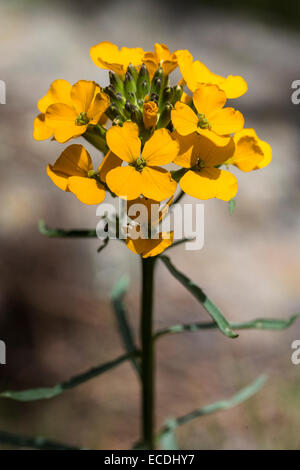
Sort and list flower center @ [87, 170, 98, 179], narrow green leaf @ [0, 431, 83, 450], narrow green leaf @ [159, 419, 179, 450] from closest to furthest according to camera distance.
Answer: flower center @ [87, 170, 98, 179] → narrow green leaf @ [0, 431, 83, 450] → narrow green leaf @ [159, 419, 179, 450]

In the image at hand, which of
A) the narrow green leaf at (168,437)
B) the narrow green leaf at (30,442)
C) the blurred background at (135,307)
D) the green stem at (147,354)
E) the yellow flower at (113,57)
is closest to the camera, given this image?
the yellow flower at (113,57)

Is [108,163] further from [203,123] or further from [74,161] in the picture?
[203,123]

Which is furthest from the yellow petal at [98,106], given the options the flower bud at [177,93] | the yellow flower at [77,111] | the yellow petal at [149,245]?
the yellow petal at [149,245]

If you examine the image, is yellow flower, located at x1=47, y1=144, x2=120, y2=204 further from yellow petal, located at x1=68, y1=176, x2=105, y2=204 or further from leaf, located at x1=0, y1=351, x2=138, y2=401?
leaf, located at x1=0, y1=351, x2=138, y2=401

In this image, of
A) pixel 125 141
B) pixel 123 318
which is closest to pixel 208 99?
pixel 125 141

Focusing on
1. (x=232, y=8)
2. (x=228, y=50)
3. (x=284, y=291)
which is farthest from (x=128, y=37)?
(x=284, y=291)

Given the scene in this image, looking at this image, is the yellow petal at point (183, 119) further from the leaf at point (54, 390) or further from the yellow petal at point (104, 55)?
the leaf at point (54, 390)

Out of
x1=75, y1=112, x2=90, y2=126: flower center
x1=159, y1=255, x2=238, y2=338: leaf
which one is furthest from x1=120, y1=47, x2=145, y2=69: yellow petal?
x1=159, y1=255, x2=238, y2=338: leaf
